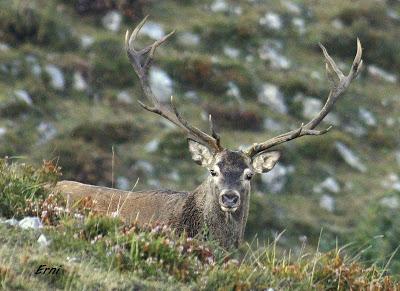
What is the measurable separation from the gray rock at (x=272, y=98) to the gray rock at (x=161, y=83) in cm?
265

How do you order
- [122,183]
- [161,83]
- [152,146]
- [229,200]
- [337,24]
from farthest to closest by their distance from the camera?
1. [337,24]
2. [161,83]
3. [152,146]
4. [122,183]
5. [229,200]

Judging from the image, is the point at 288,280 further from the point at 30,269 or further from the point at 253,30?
the point at 253,30

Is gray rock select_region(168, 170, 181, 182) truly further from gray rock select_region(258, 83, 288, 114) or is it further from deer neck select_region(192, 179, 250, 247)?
→ deer neck select_region(192, 179, 250, 247)

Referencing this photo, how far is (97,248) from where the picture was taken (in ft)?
25.4

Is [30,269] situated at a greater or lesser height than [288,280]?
greater

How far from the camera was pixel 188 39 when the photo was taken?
2703 centimetres

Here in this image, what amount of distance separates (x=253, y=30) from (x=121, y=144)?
6.89 m

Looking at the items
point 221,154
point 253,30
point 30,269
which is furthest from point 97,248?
point 253,30

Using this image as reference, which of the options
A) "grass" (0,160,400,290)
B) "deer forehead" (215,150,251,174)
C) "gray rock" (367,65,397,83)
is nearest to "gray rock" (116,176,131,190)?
"deer forehead" (215,150,251,174)

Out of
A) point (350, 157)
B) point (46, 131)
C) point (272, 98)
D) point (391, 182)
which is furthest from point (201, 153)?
point (272, 98)

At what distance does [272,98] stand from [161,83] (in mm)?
3256

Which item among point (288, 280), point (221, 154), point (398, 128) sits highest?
A: point (288, 280)

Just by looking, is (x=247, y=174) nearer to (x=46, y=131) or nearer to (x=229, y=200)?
(x=229, y=200)

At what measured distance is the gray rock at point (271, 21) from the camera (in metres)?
28.7
